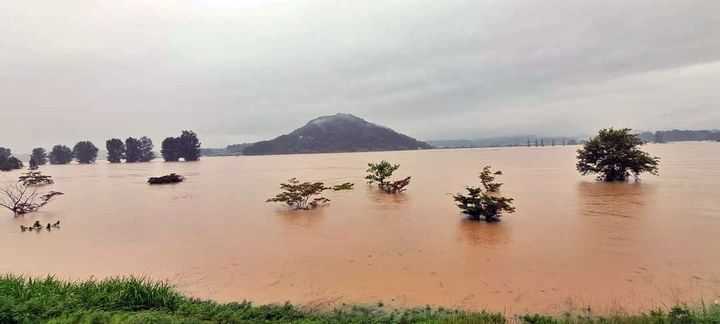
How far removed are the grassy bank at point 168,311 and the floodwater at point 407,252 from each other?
0.55 m

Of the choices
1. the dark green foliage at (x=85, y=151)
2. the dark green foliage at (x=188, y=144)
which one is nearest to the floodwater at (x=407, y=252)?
the dark green foliage at (x=188, y=144)

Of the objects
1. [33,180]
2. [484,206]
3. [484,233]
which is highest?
[33,180]

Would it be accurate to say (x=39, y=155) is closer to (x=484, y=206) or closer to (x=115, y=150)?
(x=115, y=150)

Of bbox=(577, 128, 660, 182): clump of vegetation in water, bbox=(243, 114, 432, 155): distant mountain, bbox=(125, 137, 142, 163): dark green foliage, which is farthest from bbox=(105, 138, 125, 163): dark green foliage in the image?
bbox=(577, 128, 660, 182): clump of vegetation in water

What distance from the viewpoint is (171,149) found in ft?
304

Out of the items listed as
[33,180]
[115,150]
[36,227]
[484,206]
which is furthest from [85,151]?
[484,206]

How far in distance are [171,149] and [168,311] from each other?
97.7 metres

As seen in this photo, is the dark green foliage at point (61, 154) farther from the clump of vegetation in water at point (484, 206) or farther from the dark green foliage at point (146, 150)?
the clump of vegetation in water at point (484, 206)

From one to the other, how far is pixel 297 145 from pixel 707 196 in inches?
6097

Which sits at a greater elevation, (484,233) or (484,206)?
(484,206)

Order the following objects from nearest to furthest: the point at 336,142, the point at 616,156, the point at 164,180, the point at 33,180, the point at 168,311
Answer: the point at 168,311, the point at 616,156, the point at 33,180, the point at 164,180, the point at 336,142

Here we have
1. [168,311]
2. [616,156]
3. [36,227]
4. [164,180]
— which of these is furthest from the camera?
[164,180]

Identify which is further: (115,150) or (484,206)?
(115,150)

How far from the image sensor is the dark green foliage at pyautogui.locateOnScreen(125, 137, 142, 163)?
94625mm
